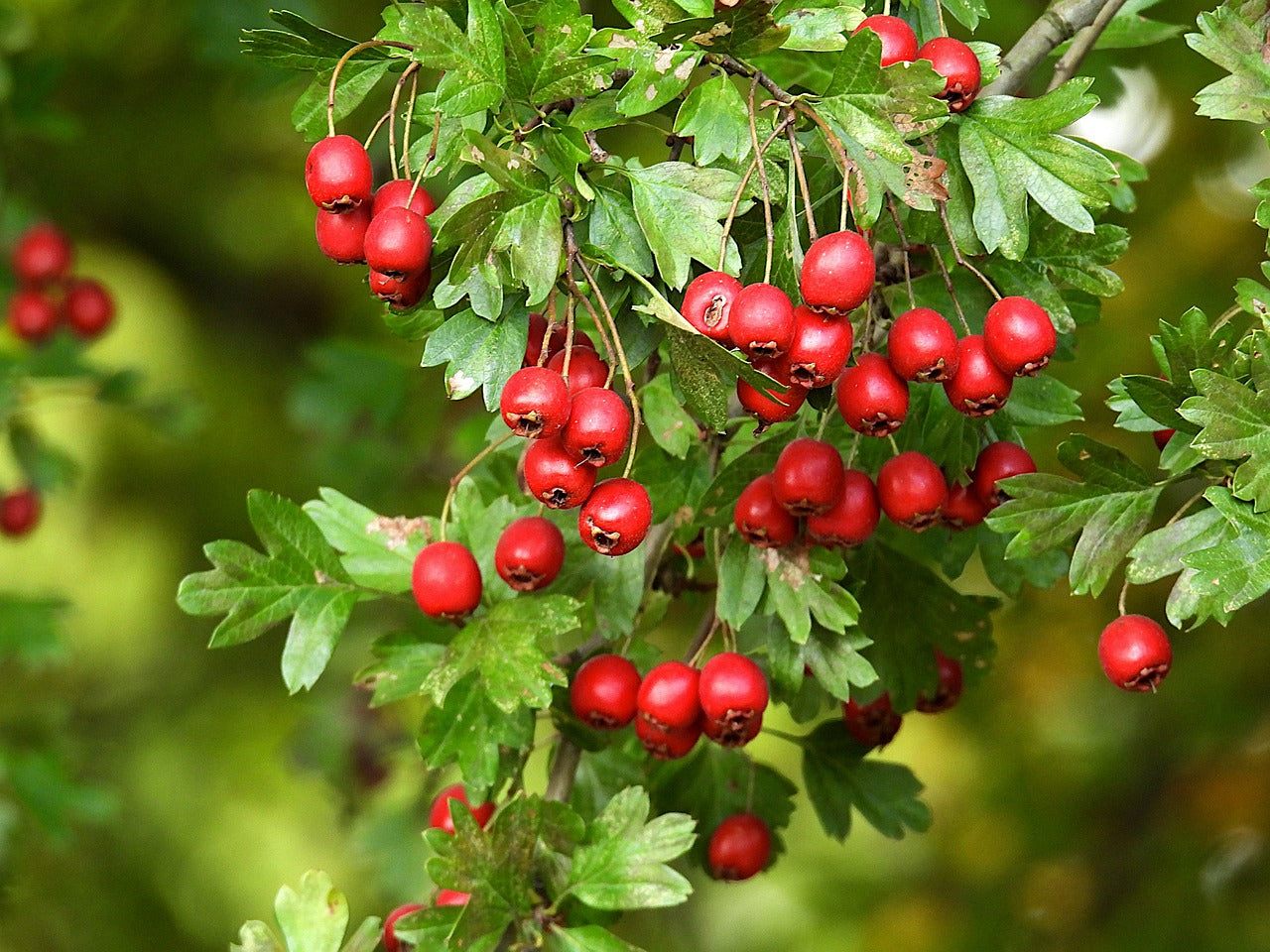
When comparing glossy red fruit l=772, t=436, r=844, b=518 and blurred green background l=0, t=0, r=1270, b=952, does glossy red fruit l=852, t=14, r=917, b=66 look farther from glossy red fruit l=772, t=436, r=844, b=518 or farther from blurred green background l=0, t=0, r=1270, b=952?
blurred green background l=0, t=0, r=1270, b=952

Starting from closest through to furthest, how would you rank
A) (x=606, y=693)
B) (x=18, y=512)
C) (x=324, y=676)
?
1. (x=606, y=693)
2. (x=18, y=512)
3. (x=324, y=676)

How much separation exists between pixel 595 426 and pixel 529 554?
0.87 ft

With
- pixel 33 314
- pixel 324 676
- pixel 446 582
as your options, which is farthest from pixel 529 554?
pixel 324 676

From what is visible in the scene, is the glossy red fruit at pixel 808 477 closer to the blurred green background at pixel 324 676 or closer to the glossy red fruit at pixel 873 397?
the glossy red fruit at pixel 873 397

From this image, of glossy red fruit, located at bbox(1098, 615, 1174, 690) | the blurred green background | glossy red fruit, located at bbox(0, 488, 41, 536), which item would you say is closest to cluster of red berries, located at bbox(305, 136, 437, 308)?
glossy red fruit, located at bbox(1098, 615, 1174, 690)

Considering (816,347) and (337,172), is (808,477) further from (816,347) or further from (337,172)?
(337,172)

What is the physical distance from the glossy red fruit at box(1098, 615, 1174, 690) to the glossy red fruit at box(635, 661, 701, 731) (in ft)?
1.11

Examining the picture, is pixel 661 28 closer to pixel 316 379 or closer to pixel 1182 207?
pixel 316 379

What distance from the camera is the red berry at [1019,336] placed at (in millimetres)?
942

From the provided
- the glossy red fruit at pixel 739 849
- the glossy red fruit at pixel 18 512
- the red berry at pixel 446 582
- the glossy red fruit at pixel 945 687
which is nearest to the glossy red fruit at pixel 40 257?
the glossy red fruit at pixel 18 512

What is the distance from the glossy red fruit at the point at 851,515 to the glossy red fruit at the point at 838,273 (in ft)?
0.76

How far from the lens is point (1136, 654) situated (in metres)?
1.05

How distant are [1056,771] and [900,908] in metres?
0.49

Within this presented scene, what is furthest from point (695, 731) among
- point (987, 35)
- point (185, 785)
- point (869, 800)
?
point (185, 785)
